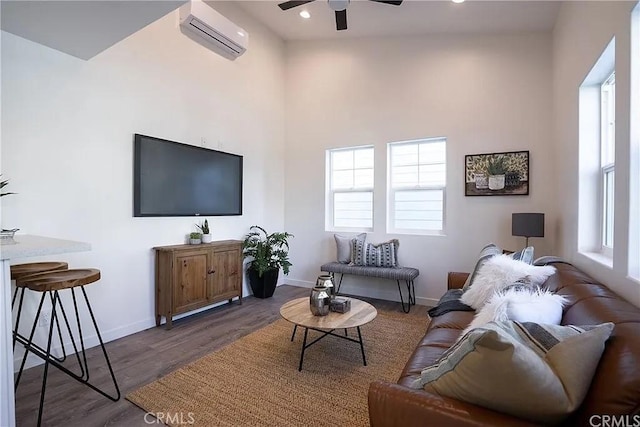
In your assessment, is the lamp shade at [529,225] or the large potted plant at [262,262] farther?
the large potted plant at [262,262]

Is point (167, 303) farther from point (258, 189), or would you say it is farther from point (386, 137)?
point (386, 137)

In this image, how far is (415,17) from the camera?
12.3ft

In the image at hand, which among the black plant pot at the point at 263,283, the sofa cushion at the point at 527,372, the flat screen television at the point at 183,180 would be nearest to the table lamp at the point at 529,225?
the sofa cushion at the point at 527,372

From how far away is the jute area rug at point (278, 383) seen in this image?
6.06 feet

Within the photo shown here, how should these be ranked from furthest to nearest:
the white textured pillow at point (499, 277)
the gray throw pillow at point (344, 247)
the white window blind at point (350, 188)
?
the white window blind at point (350, 188)
the gray throw pillow at point (344, 247)
the white textured pillow at point (499, 277)

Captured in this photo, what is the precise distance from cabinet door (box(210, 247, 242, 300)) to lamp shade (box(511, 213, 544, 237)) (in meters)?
3.17

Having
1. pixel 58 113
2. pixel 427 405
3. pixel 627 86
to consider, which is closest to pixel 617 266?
pixel 627 86

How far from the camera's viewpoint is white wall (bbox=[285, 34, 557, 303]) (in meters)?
3.63

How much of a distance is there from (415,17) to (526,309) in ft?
11.9

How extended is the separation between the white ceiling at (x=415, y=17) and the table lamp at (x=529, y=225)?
211 centimetres

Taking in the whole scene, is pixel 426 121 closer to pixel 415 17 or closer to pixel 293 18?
pixel 415 17

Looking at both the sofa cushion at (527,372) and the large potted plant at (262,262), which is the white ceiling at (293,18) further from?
the large potted plant at (262,262)

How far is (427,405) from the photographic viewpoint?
40.9 inches

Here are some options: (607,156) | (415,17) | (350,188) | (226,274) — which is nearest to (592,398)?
(607,156)
